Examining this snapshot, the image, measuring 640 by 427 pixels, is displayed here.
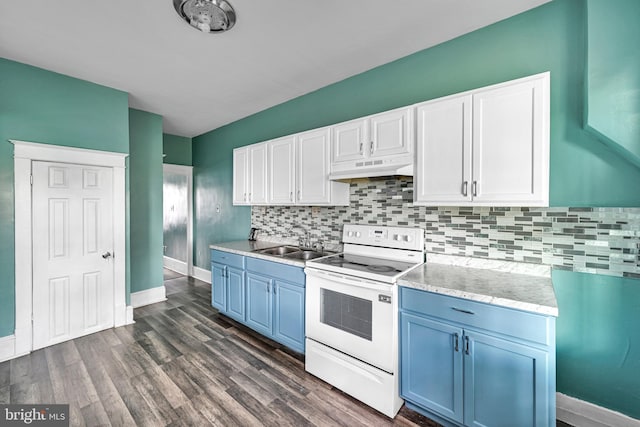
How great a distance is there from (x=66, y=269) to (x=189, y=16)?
9.64 feet

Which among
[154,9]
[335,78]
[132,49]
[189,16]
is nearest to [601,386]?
[335,78]

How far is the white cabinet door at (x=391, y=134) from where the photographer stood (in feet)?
7.11

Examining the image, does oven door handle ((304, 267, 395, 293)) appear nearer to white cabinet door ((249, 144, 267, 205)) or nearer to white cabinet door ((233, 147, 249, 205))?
white cabinet door ((249, 144, 267, 205))

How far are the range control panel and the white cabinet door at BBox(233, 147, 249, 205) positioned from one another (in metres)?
1.59

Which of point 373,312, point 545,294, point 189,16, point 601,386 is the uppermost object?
point 189,16

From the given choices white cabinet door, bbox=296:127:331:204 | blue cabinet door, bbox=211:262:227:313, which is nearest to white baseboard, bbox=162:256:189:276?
blue cabinet door, bbox=211:262:227:313

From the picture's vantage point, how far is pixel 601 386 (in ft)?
5.62

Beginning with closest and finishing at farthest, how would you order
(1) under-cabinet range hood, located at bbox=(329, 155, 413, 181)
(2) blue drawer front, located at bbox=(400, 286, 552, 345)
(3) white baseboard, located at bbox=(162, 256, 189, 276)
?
(2) blue drawer front, located at bbox=(400, 286, 552, 345)
(1) under-cabinet range hood, located at bbox=(329, 155, 413, 181)
(3) white baseboard, located at bbox=(162, 256, 189, 276)

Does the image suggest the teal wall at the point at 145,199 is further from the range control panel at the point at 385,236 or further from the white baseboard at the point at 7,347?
the range control panel at the point at 385,236

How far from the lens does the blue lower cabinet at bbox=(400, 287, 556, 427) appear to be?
1396 millimetres

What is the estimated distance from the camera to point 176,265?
19.4 feet

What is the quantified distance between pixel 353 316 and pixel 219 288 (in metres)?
2.13

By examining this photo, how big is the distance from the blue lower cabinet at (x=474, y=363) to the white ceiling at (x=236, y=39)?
2038mm

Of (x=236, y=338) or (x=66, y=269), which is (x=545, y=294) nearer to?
(x=236, y=338)
